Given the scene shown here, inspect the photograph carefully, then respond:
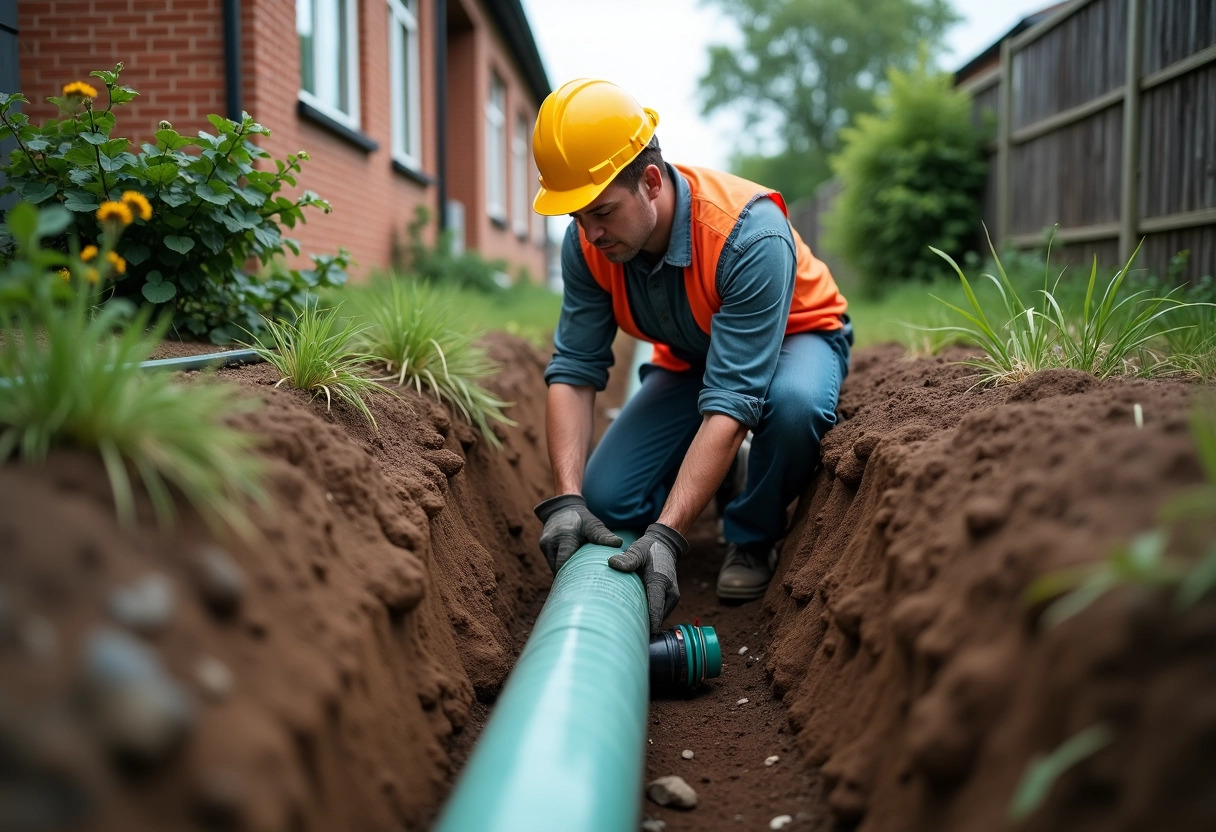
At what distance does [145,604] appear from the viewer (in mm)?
1152

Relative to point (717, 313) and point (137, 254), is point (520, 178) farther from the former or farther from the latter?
point (717, 313)

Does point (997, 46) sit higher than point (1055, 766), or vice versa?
point (997, 46)

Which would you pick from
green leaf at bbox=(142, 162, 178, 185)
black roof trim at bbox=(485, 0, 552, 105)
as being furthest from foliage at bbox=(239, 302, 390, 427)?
black roof trim at bbox=(485, 0, 552, 105)

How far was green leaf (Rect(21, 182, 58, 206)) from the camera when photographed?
2602mm

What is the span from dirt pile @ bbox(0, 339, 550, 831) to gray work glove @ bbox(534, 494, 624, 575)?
582mm

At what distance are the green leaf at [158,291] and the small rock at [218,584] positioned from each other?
170cm

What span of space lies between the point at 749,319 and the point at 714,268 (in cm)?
21

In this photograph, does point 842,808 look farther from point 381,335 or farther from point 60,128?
point 60,128

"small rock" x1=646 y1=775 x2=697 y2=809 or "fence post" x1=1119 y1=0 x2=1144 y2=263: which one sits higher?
"fence post" x1=1119 y1=0 x2=1144 y2=263

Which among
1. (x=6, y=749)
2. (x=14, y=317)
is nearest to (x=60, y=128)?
(x=14, y=317)

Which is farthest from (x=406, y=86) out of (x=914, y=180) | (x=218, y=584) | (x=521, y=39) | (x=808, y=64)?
(x=808, y=64)

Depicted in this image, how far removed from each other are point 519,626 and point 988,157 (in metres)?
7.18

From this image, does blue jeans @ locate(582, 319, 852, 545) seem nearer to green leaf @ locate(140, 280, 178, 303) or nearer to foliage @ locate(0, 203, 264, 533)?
green leaf @ locate(140, 280, 178, 303)

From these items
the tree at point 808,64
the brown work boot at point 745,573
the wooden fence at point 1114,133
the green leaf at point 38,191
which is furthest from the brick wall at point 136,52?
the tree at point 808,64
